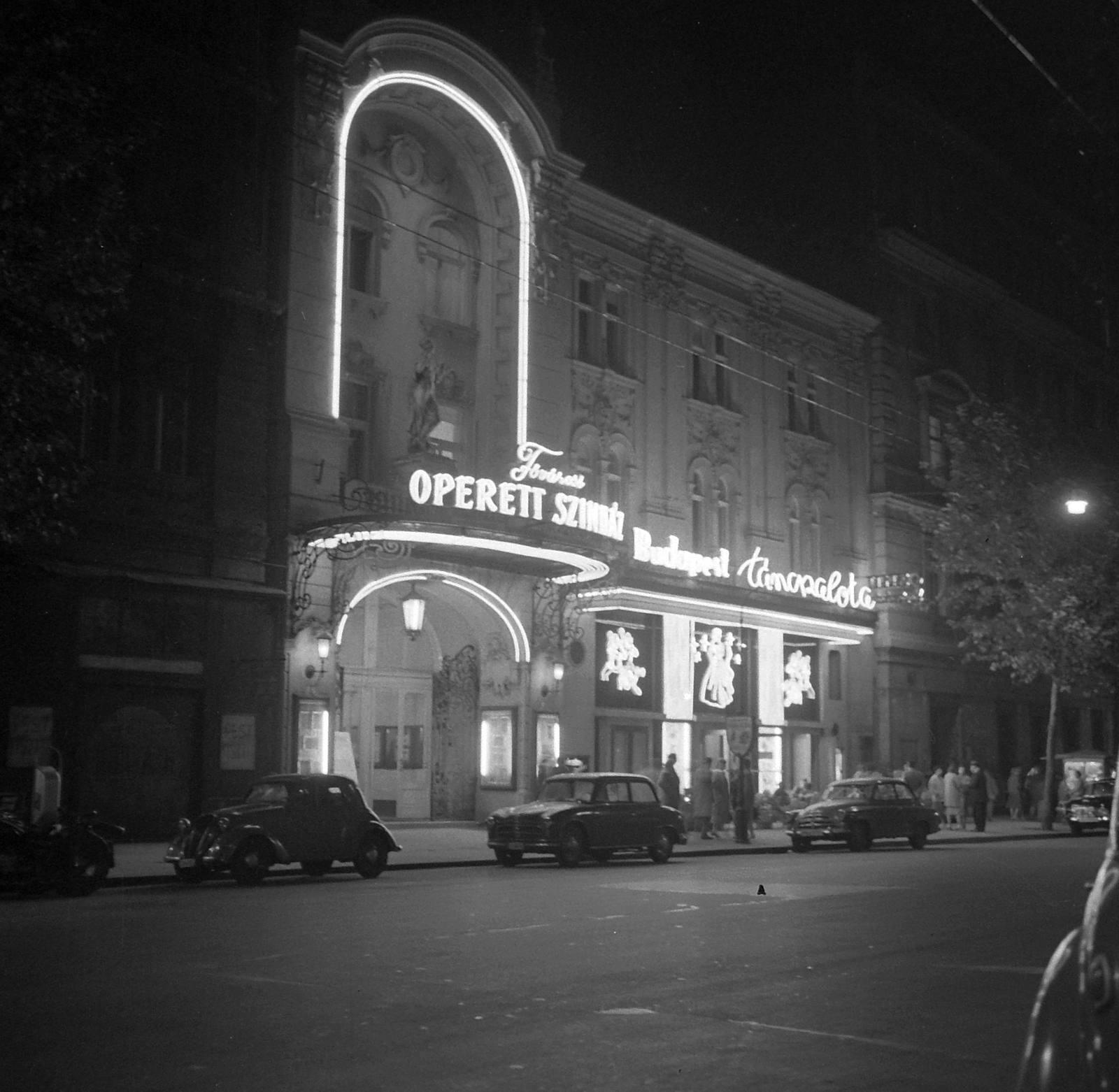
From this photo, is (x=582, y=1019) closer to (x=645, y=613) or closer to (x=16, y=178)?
(x=16, y=178)

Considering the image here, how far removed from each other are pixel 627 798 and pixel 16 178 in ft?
46.2

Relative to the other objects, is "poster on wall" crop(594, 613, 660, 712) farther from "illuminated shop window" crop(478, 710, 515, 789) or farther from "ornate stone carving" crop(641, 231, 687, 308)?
"ornate stone carving" crop(641, 231, 687, 308)

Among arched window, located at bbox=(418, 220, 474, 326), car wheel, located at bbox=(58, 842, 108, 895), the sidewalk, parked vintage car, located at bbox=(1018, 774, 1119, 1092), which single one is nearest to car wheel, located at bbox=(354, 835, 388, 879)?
the sidewalk

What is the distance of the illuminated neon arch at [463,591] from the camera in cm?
2959

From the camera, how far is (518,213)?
33.4 meters

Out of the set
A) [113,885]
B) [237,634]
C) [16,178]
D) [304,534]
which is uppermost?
[16,178]

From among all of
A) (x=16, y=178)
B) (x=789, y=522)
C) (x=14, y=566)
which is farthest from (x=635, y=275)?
(x=16, y=178)

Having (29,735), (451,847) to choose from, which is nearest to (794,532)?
(451,847)

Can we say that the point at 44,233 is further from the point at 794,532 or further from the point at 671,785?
the point at 794,532

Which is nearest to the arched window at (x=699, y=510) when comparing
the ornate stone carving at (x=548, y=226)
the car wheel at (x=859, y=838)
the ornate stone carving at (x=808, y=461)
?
the ornate stone carving at (x=808, y=461)

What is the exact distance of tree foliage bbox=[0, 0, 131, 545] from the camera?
1736cm

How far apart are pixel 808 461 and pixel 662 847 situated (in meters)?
18.1

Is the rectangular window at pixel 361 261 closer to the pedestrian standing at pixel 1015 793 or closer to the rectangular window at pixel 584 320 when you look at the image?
the rectangular window at pixel 584 320

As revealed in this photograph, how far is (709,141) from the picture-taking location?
152ft
